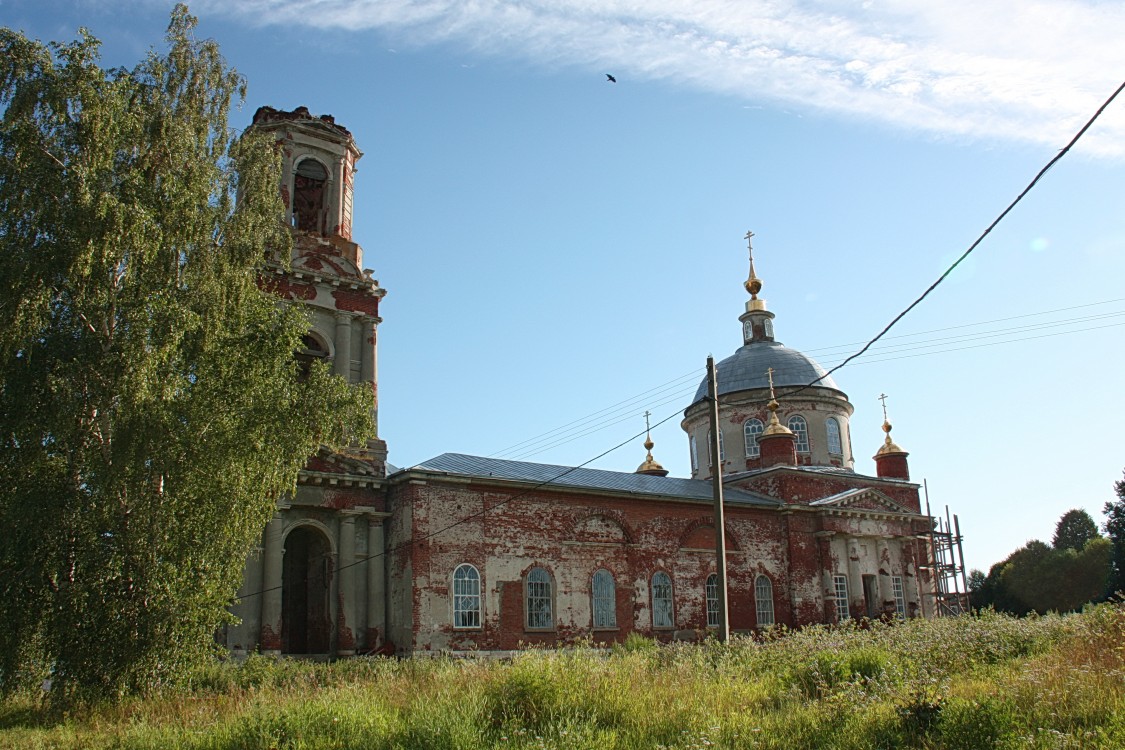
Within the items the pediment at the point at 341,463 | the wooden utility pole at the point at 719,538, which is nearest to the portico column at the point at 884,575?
the wooden utility pole at the point at 719,538

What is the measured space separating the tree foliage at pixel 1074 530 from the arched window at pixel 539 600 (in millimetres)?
41132

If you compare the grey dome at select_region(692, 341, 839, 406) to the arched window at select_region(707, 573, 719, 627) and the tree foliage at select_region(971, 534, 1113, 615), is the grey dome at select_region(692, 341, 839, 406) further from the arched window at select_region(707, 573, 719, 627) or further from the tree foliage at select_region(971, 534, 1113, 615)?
the tree foliage at select_region(971, 534, 1113, 615)

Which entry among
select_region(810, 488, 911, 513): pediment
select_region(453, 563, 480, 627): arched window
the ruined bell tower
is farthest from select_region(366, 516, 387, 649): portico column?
select_region(810, 488, 911, 513): pediment

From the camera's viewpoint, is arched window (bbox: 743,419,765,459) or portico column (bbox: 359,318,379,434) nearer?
portico column (bbox: 359,318,379,434)

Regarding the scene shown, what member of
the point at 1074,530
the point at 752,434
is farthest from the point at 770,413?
the point at 1074,530

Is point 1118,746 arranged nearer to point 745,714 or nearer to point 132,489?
point 745,714

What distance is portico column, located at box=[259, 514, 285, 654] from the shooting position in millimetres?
19828

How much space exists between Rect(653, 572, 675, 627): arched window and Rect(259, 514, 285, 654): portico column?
10435 mm

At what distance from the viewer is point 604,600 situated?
25.1 metres

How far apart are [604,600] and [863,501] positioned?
10903mm

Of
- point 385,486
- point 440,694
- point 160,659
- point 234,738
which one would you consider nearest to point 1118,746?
point 440,694

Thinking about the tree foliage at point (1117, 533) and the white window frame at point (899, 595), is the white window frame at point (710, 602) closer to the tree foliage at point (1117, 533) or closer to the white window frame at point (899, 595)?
the white window frame at point (899, 595)

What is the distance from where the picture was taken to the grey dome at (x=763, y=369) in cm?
3481

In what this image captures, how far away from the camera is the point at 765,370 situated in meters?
35.0
